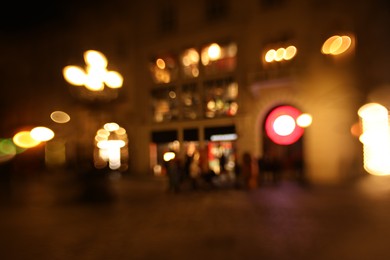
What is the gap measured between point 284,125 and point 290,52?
3.55 meters

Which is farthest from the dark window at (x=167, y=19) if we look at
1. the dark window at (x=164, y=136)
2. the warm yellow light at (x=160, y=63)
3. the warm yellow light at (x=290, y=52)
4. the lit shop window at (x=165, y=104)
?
the warm yellow light at (x=290, y=52)

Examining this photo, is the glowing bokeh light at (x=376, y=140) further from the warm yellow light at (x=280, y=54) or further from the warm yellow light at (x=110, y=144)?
the warm yellow light at (x=110, y=144)

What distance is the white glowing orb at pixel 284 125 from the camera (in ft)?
45.4

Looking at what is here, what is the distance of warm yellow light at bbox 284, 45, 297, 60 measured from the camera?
13.7m

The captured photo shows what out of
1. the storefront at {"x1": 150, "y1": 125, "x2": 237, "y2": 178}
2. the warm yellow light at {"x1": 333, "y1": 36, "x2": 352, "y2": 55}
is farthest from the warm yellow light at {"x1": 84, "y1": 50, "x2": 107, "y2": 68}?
the warm yellow light at {"x1": 333, "y1": 36, "x2": 352, "y2": 55}

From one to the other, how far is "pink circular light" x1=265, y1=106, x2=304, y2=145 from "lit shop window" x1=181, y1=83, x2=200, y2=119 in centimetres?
446

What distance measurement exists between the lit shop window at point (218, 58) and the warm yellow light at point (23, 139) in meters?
13.1

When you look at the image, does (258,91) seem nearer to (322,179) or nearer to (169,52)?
(322,179)

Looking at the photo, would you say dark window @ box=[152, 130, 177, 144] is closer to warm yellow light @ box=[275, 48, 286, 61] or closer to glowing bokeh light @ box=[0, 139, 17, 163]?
warm yellow light @ box=[275, 48, 286, 61]

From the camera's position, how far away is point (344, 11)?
42.5ft

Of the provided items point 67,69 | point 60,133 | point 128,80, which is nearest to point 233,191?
point 60,133

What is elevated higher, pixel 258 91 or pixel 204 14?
pixel 204 14

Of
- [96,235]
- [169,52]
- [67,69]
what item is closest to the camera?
[96,235]

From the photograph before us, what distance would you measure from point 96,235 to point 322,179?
1070 cm
